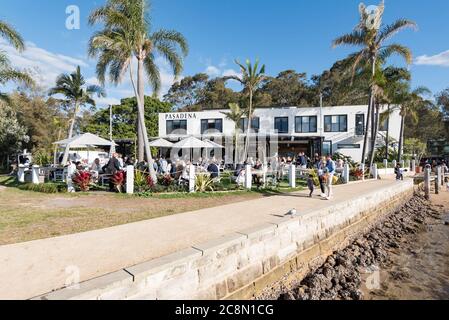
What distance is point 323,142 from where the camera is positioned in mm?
31594

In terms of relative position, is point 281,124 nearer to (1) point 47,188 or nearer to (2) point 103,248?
(1) point 47,188

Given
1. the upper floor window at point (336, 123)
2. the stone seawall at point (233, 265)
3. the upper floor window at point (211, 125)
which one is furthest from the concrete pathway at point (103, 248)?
the upper floor window at point (211, 125)

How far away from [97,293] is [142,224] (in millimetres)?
3386

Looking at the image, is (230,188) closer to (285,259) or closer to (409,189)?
(285,259)

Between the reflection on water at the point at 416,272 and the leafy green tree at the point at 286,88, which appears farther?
the leafy green tree at the point at 286,88

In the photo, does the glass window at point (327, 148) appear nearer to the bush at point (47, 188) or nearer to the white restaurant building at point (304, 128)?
the white restaurant building at point (304, 128)

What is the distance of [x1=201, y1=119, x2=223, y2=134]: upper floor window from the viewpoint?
34.0m

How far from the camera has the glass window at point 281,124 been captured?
107ft

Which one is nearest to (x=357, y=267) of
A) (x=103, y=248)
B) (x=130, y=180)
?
(x=103, y=248)

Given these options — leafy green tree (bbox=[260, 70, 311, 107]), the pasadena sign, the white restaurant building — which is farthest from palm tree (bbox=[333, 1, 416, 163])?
leafy green tree (bbox=[260, 70, 311, 107])

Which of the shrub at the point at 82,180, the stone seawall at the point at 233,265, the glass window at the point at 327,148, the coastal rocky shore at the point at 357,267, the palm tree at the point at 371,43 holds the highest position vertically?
the palm tree at the point at 371,43

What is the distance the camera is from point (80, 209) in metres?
8.37

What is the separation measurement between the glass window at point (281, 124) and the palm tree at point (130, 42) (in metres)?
19.3
